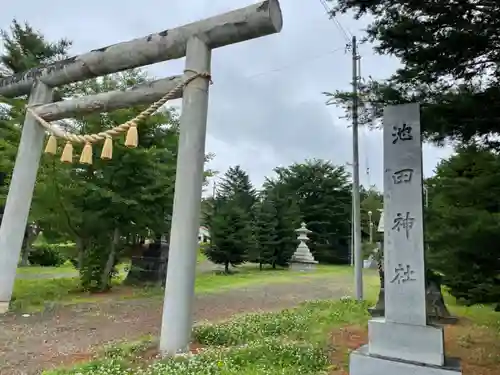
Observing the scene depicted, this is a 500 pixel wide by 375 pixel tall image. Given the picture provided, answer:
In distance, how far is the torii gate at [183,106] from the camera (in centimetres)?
439

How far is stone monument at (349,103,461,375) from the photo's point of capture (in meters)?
3.24

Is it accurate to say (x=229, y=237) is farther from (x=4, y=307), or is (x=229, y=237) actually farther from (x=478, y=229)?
(x=478, y=229)

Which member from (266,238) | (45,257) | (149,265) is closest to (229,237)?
(266,238)

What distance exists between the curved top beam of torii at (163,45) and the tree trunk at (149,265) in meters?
5.34

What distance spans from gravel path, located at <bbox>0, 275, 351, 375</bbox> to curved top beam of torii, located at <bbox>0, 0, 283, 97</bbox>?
12.1ft

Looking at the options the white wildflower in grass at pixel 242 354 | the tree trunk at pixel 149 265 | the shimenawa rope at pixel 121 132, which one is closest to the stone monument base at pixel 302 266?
the tree trunk at pixel 149 265

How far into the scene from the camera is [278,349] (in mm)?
4168

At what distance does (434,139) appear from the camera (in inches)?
169

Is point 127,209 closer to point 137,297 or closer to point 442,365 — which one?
point 137,297

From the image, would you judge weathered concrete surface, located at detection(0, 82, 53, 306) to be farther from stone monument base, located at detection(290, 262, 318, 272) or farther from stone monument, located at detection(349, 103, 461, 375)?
stone monument base, located at detection(290, 262, 318, 272)

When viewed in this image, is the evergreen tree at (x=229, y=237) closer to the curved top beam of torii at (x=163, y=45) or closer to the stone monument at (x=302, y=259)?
the stone monument at (x=302, y=259)

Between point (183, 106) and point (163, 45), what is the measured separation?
107cm

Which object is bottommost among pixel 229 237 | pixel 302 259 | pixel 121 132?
pixel 302 259

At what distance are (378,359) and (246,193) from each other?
81.9ft
